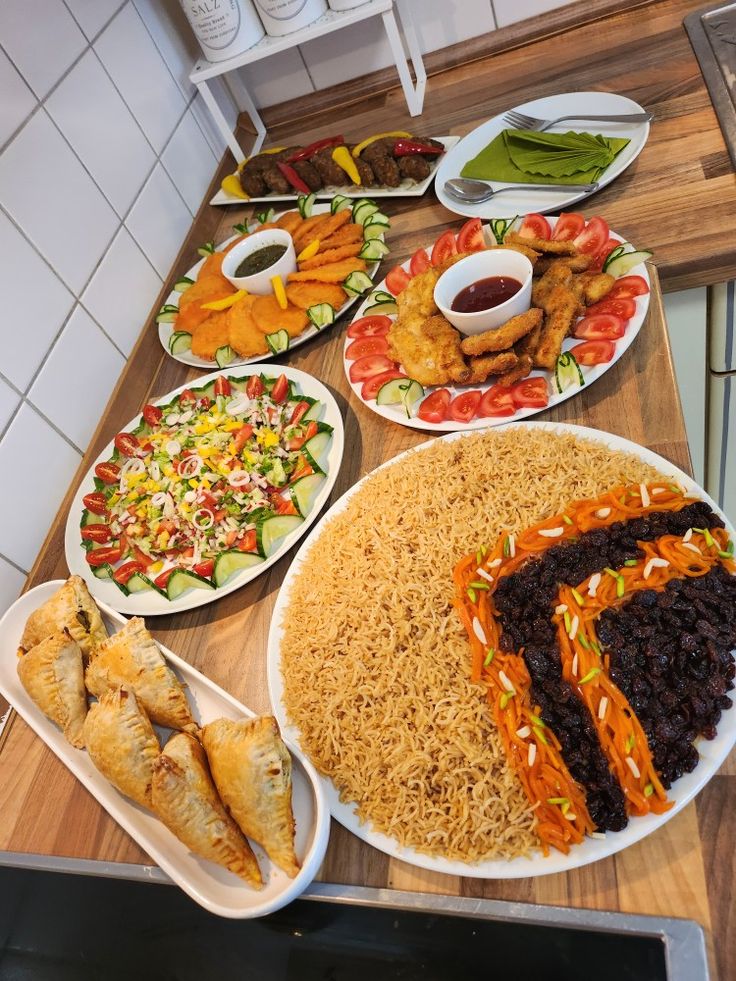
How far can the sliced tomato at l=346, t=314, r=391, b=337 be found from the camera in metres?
1.88

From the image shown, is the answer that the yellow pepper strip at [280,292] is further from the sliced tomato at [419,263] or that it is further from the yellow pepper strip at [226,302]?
the sliced tomato at [419,263]

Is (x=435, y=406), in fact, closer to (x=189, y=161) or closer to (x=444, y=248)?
(x=444, y=248)

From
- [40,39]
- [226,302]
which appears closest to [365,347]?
[226,302]

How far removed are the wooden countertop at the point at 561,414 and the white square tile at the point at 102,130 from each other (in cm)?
33

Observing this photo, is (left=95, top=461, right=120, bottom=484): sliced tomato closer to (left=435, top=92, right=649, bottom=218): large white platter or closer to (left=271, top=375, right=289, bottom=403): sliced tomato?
(left=271, top=375, right=289, bottom=403): sliced tomato

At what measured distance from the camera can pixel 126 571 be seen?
1.64 metres

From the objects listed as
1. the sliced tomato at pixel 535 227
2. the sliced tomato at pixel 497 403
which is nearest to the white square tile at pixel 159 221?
the sliced tomato at pixel 535 227

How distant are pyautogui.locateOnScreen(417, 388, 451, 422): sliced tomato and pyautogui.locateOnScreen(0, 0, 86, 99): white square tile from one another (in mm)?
1477

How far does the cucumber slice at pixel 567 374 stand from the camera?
1.53 metres

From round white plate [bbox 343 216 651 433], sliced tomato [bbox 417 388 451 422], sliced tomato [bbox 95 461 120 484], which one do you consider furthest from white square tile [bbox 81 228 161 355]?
sliced tomato [bbox 417 388 451 422]

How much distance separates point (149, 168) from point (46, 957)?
2385mm

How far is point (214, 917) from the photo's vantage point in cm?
115

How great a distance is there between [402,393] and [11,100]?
1367 mm

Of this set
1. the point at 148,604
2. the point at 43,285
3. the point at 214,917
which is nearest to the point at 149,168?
the point at 43,285
